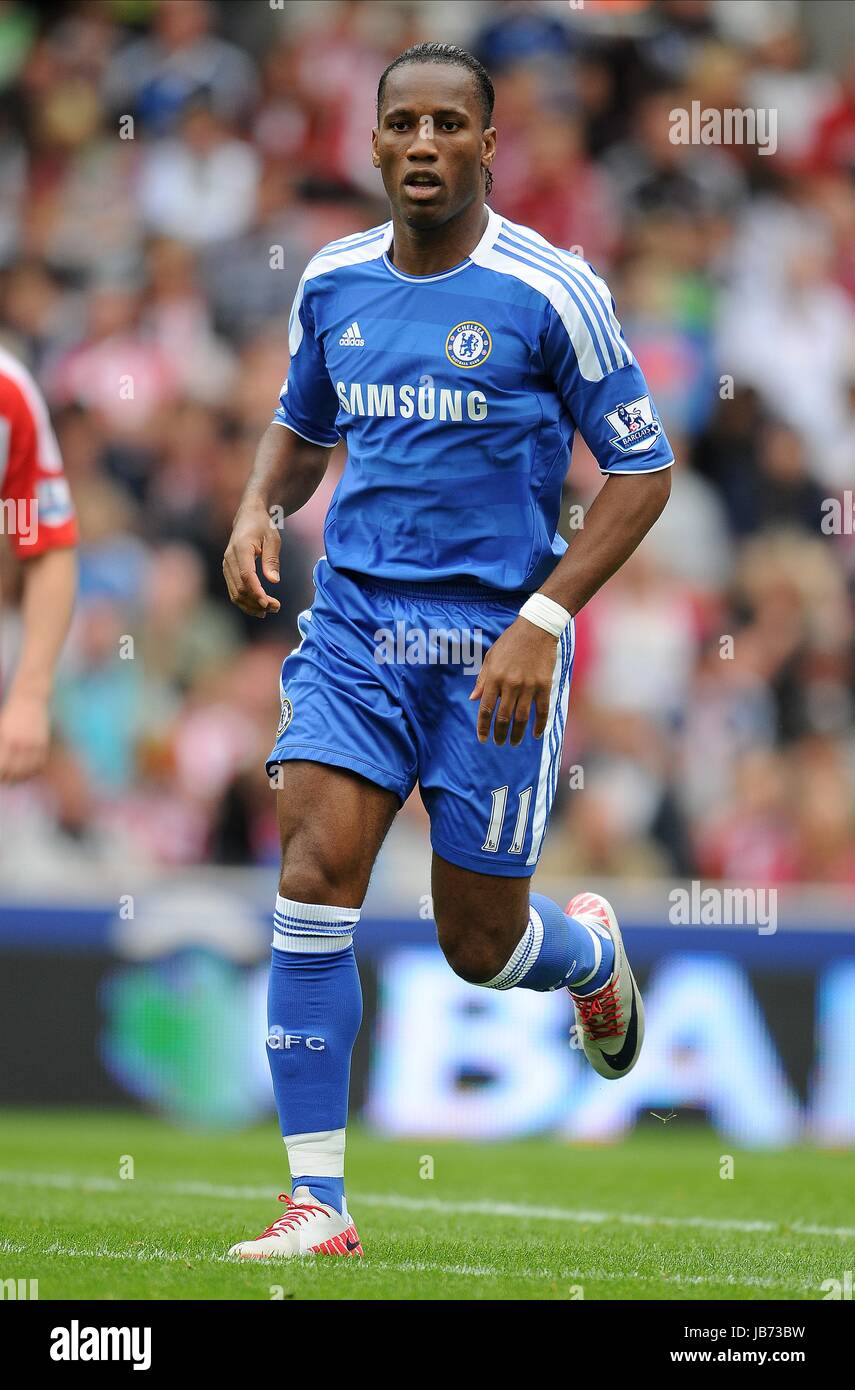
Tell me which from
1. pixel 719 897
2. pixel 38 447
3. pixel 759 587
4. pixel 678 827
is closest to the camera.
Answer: pixel 38 447

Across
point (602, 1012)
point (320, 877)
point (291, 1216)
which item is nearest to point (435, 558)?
point (320, 877)

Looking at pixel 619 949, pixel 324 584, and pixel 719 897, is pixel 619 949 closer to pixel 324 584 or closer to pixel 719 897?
pixel 324 584

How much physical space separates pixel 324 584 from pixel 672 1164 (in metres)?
4.15

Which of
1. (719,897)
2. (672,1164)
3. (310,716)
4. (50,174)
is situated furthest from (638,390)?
(50,174)

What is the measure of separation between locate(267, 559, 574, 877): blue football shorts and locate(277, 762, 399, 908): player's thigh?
0.05 meters

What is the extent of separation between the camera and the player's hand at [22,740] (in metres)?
6.04

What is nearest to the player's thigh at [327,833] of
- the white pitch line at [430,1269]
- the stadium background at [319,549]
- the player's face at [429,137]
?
the white pitch line at [430,1269]

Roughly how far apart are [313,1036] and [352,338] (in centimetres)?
182

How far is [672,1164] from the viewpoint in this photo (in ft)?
30.2

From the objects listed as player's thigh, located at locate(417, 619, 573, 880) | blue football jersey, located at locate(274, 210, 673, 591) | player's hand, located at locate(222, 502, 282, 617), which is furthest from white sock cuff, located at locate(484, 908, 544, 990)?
player's hand, located at locate(222, 502, 282, 617)

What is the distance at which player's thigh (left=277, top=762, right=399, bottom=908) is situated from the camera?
561 centimetres

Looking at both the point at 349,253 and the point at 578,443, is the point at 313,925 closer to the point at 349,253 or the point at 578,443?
the point at 349,253

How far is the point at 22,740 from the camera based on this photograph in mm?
6043

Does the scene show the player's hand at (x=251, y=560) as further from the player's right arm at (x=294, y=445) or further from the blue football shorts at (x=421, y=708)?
the blue football shorts at (x=421, y=708)
